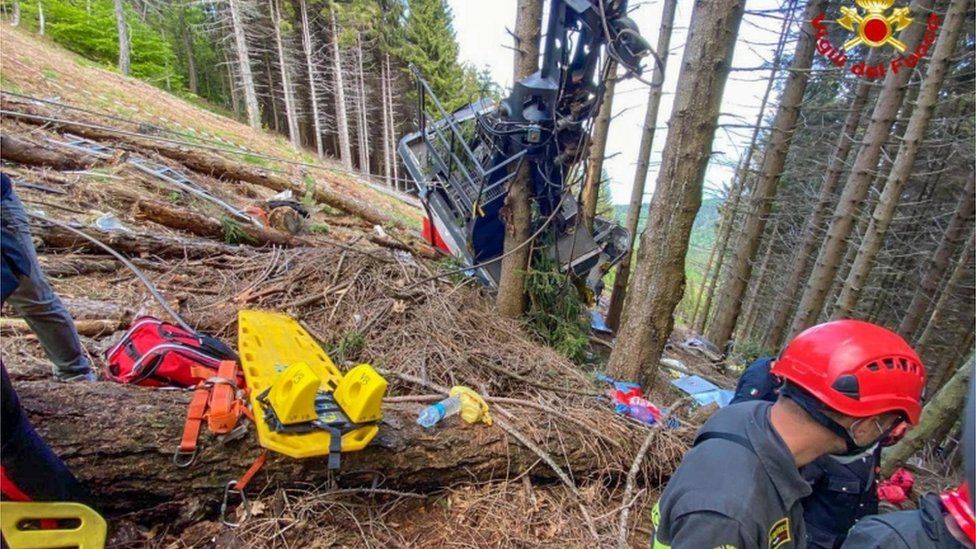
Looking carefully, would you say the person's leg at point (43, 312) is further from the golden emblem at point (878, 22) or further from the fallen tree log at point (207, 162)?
the golden emblem at point (878, 22)

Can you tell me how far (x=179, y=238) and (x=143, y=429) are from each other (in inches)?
138

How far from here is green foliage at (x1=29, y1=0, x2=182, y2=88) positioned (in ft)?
63.6

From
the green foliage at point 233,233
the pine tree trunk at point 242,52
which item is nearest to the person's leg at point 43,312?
the green foliage at point 233,233

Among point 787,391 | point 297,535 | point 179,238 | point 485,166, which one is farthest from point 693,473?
point 179,238

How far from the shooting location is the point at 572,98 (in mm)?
3994

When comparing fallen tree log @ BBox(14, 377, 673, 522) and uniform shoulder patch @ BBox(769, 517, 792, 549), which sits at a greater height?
uniform shoulder patch @ BBox(769, 517, 792, 549)

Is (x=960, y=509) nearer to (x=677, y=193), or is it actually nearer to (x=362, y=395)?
(x=362, y=395)

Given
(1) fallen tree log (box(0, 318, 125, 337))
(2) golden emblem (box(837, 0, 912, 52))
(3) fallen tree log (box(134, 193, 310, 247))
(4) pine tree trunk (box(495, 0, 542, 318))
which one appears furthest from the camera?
(2) golden emblem (box(837, 0, 912, 52))

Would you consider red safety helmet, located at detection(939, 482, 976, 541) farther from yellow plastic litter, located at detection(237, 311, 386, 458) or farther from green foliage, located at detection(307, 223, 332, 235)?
green foliage, located at detection(307, 223, 332, 235)

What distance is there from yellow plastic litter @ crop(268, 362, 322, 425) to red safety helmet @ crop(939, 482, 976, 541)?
222 centimetres

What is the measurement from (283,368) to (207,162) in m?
6.02

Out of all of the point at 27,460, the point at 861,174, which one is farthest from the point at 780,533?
the point at 861,174

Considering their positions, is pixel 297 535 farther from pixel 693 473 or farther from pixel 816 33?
pixel 816 33

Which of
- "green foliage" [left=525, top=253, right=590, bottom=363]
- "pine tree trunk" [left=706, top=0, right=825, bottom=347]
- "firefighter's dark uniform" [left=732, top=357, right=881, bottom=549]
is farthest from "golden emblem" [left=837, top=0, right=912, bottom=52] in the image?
"firefighter's dark uniform" [left=732, top=357, right=881, bottom=549]
